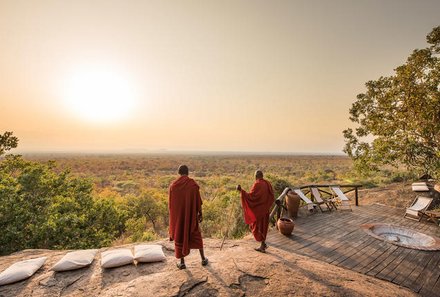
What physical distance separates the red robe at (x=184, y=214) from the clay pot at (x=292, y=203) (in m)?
5.73

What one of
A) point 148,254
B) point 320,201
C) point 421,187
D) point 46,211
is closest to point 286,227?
point 320,201

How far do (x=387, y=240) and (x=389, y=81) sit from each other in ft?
26.1

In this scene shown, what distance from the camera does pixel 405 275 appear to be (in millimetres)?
5406

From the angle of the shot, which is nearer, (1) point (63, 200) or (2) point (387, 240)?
(2) point (387, 240)

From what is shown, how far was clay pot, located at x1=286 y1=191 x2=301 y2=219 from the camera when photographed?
9.57 meters

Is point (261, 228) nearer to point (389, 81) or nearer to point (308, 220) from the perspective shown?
point (308, 220)

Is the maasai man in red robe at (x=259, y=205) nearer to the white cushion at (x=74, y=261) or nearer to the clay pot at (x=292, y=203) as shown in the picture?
the clay pot at (x=292, y=203)

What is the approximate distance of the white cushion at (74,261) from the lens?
491 cm

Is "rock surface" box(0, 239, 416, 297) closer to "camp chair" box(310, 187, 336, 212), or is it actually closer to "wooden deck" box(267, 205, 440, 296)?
"wooden deck" box(267, 205, 440, 296)

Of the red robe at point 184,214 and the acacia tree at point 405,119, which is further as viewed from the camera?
the acacia tree at point 405,119

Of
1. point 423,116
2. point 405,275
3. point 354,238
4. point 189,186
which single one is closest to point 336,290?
point 405,275

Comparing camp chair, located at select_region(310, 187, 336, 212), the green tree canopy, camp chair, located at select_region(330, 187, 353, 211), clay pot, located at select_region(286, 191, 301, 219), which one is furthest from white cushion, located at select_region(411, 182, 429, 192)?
the green tree canopy

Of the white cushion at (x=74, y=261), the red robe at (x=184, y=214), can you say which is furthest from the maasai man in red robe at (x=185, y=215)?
the white cushion at (x=74, y=261)

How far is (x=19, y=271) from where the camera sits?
466 centimetres
